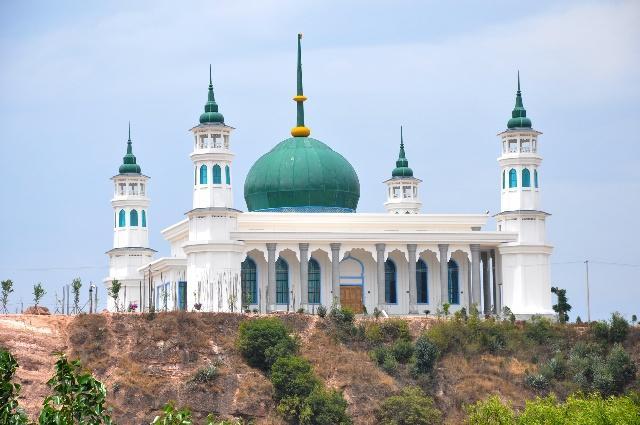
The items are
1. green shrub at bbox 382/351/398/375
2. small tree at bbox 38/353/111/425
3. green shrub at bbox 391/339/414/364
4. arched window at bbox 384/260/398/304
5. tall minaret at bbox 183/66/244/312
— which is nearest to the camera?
small tree at bbox 38/353/111/425

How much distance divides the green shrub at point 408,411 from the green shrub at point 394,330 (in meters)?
5.53

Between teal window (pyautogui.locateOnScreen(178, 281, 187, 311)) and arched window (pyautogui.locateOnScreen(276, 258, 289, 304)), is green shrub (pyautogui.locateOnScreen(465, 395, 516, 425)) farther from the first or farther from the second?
teal window (pyautogui.locateOnScreen(178, 281, 187, 311))

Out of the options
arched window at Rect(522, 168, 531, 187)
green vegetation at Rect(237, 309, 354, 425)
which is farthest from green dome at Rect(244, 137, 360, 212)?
green vegetation at Rect(237, 309, 354, 425)

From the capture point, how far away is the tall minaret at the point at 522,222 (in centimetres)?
8450

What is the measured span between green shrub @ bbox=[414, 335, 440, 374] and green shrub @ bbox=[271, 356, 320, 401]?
18.2 ft

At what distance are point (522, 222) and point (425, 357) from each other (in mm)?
11563

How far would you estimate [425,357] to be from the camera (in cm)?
7762

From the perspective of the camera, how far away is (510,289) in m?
84.8

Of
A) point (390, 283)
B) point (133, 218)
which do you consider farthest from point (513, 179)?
point (133, 218)

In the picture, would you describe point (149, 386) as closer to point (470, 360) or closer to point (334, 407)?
point (334, 407)

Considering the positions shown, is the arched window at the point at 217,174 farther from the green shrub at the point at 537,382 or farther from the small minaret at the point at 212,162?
the green shrub at the point at 537,382

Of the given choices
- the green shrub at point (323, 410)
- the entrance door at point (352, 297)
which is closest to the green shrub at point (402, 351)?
the green shrub at point (323, 410)

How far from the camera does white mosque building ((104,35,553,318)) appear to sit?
83.0 meters

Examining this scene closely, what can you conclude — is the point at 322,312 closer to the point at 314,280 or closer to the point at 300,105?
the point at 314,280
